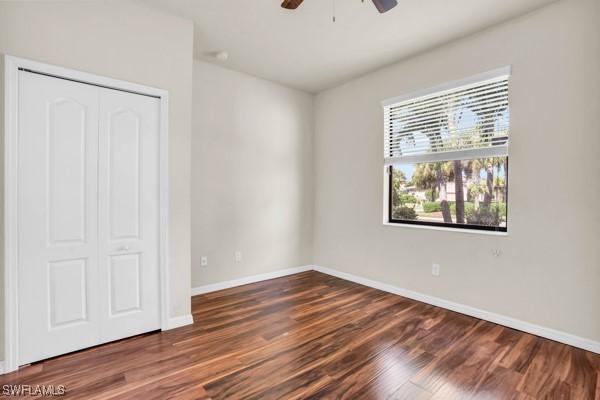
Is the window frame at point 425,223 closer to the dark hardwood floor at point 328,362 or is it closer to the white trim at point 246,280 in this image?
the dark hardwood floor at point 328,362

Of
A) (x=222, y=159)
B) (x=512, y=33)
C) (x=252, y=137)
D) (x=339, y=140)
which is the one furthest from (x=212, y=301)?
(x=512, y=33)

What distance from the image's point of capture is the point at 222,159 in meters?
3.91

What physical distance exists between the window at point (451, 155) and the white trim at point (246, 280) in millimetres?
1667

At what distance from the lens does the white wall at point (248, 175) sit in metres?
3.75

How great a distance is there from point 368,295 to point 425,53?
2861mm

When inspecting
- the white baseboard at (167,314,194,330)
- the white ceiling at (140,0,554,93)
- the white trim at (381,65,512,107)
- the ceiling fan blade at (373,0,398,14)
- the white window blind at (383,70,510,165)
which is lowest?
the white baseboard at (167,314,194,330)

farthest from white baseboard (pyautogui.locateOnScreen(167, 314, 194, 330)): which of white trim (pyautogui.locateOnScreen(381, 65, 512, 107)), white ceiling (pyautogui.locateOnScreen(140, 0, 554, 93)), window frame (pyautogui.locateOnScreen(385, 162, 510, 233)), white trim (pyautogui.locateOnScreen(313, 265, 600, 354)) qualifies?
white trim (pyautogui.locateOnScreen(381, 65, 512, 107))

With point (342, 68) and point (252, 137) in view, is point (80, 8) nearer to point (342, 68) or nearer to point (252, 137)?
point (252, 137)

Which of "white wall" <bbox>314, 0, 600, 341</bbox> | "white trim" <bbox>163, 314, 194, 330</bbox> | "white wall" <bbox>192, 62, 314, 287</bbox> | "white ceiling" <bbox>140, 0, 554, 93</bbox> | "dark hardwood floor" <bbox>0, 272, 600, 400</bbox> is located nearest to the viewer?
"dark hardwood floor" <bbox>0, 272, 600, 400</bbox>

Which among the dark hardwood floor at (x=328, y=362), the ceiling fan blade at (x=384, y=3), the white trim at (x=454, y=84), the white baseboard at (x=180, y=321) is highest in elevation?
the ceiling fan blade at (x=384, y=3)

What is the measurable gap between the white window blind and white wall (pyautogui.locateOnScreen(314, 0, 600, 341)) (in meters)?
0.13

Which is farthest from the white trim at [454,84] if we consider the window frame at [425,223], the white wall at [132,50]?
the white wall at [132,50]

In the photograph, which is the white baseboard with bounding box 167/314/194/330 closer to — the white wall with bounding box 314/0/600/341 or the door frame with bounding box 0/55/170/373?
the door frame with bounding box 0/55/170/373

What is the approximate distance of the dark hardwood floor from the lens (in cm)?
192
